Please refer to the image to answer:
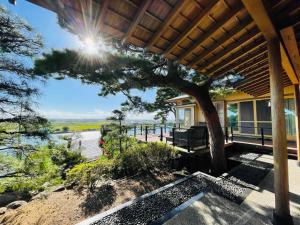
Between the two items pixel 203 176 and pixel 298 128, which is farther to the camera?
pixel 298 128

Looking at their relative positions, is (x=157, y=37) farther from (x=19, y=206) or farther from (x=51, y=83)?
(x=19, y=206)

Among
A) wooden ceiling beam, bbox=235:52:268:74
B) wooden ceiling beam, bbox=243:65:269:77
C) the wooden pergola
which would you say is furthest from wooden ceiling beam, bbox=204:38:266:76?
wooden ceiling beam, bbox=243:65:269:77

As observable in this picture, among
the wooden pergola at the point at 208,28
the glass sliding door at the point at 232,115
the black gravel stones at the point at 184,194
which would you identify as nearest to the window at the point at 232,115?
the glass sliding door at the point at 232,115

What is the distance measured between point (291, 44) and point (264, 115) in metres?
8.40

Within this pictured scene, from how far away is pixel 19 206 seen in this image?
3.71 meters

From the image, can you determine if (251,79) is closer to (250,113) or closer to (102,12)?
(102,12)

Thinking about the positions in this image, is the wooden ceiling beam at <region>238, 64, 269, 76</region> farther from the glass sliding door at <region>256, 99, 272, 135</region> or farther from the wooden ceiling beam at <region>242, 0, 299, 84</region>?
the glass sliding door at <region>256, 99, 272, 135</region>

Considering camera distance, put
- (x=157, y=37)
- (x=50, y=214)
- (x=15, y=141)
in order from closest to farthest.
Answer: (x=157, y=37)
(x=15, y=141)
(x=50, y=214)

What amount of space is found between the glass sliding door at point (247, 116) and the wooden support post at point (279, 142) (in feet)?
28.1

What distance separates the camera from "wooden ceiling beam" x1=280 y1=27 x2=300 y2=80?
7.85 ft

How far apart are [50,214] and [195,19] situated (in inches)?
174

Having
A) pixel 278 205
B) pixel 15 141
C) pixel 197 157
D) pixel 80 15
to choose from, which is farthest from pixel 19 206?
pixel 197 157

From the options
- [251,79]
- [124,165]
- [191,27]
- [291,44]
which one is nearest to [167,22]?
[191,27]

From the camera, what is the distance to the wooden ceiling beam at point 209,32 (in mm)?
2200
